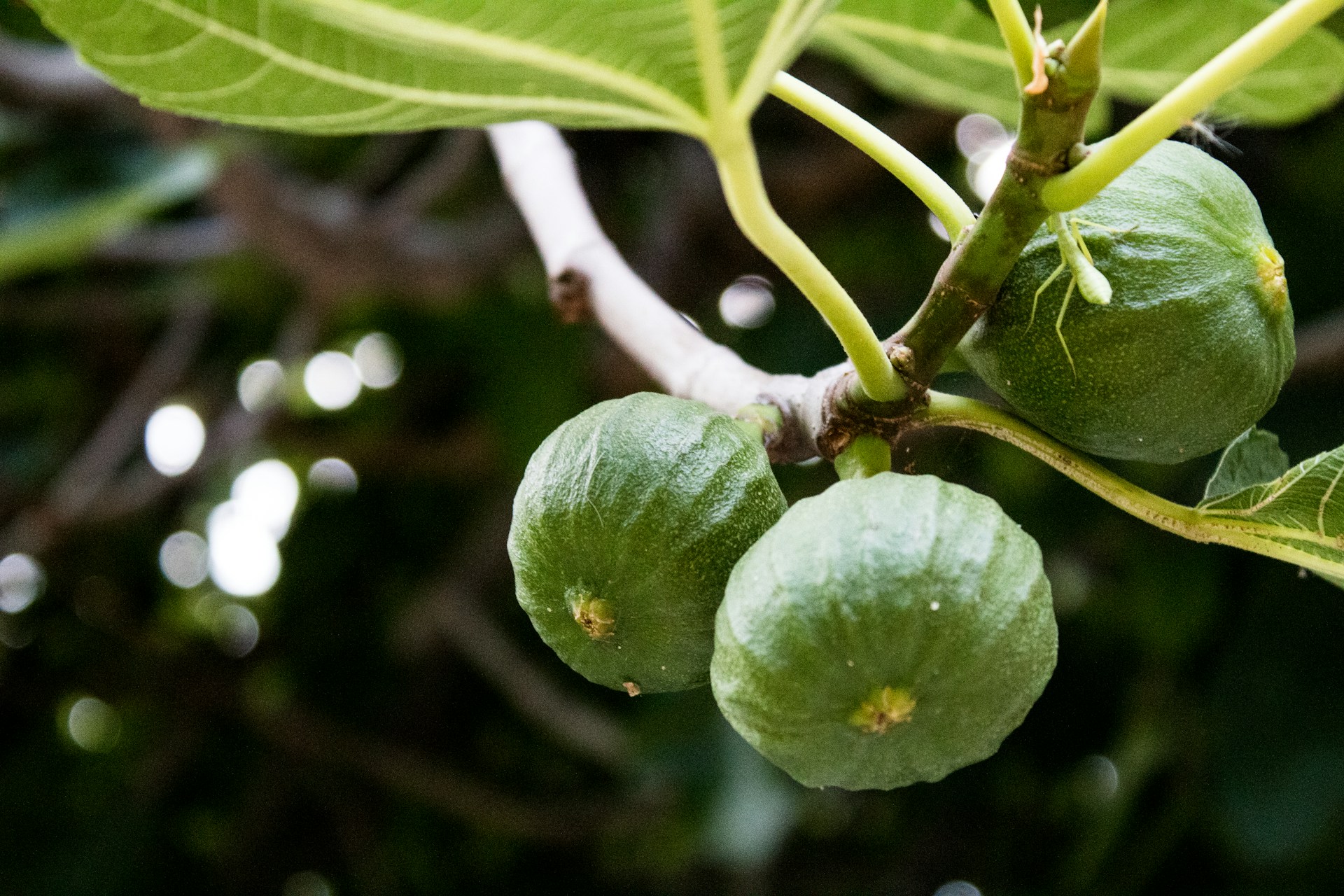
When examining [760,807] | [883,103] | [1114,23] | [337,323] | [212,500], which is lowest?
[212,500]

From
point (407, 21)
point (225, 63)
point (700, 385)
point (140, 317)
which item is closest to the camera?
point (407, 21)

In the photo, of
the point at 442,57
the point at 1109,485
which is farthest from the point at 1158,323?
the point at 442,57

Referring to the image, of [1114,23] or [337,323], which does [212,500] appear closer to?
[337,323]

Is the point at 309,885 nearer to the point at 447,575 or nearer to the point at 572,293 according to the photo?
the point at 447,575

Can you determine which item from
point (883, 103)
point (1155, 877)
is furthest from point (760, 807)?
point (883, 103)

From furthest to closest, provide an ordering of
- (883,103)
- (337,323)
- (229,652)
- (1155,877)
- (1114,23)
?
(229,652)
(337,323)
(883,103)
(1155,877)
(1114,23)

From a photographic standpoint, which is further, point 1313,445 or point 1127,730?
point 1127,730

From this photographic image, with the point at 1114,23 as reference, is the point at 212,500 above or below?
below

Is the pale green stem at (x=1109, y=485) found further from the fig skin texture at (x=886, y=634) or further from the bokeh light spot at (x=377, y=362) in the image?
the bokeh light spot at (x=377, y=362)
